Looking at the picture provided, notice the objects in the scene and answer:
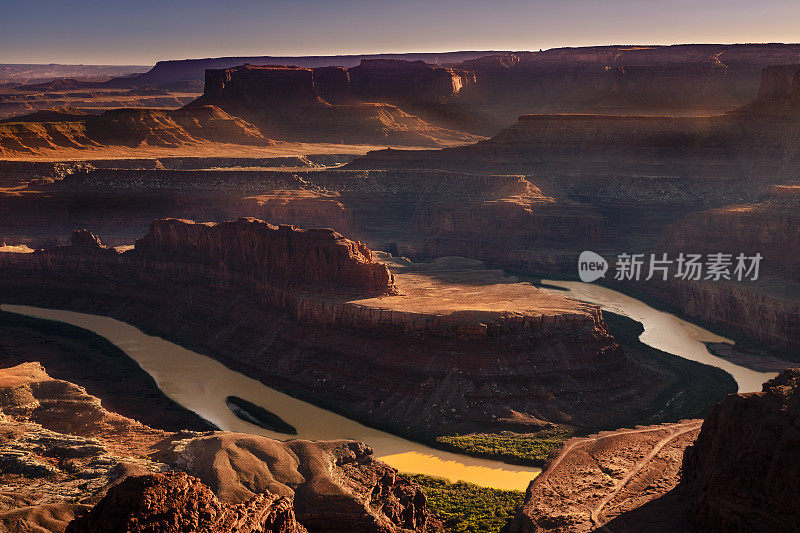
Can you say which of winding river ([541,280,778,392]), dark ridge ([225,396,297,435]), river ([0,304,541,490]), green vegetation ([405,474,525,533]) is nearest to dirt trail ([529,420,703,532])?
green vegetation ([405,474,525,533])

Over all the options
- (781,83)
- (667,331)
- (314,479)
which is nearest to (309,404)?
(314,479)

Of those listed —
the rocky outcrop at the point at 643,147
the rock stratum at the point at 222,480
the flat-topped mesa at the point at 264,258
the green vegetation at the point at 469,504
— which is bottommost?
the green vegetation at the point at 469,504

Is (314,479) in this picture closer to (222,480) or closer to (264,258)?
(222,480)

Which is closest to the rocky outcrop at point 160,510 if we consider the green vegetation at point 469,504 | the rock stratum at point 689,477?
the rock stratum at point 689,477

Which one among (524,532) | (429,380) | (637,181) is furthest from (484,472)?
(637,181)

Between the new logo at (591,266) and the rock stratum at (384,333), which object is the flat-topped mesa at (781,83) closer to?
the new logo at (591,266)

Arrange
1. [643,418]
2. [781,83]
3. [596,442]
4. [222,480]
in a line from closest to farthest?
1. [222,480]
2. [596,442]
3. [643,418]
4. [781,83]

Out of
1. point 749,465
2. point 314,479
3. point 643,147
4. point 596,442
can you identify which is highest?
point 643,147

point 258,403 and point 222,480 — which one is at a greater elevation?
point 222,480
